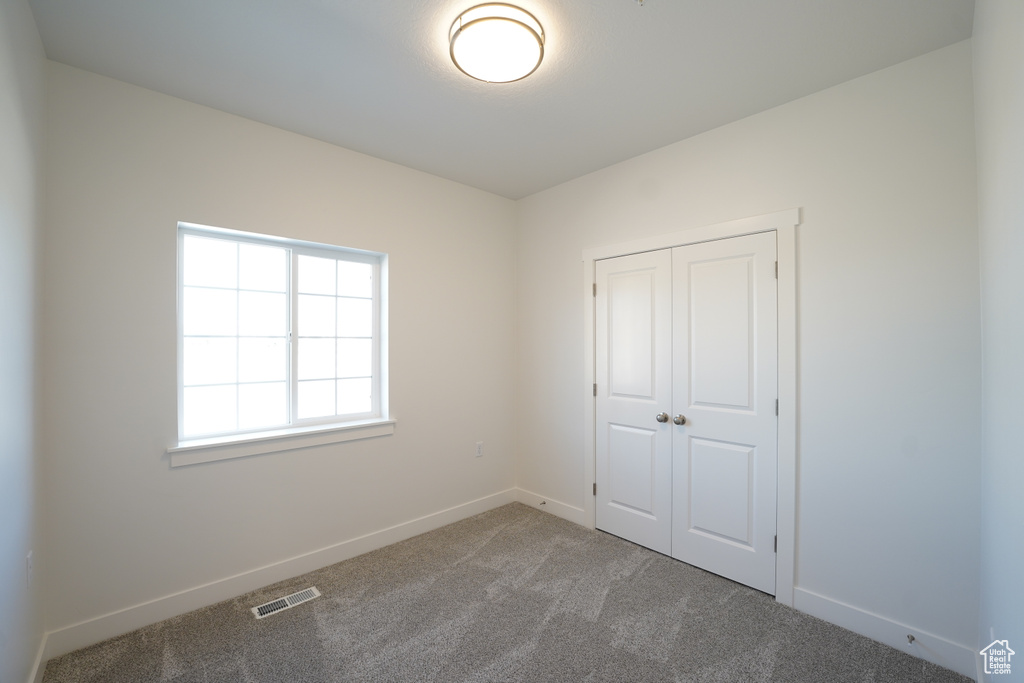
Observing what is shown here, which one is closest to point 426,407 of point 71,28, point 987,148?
point 71,28

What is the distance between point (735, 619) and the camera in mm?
2295

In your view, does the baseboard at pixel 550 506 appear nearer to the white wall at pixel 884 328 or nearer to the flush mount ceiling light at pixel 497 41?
the white wall at pixel 884 328

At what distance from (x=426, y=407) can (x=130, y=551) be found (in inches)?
71.9

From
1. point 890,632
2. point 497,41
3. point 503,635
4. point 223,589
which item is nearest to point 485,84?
point 497,41

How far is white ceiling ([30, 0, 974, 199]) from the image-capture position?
1791 mm

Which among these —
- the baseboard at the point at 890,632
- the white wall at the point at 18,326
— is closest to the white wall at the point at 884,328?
the baseboard at the point at 890,632

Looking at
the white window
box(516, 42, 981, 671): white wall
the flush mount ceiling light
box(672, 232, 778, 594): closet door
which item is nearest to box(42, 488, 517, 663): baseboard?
the white window

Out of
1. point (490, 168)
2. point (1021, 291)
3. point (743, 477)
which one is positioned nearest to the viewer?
point (1021, 291)

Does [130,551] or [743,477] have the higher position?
[743,477]

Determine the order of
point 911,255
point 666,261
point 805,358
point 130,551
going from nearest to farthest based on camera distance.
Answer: point 911,255, point 130,551, point 805,358, point 666,261

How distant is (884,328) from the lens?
2.14 meters

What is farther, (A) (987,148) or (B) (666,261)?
(B) (666,261)

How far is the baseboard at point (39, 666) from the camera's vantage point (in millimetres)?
1821

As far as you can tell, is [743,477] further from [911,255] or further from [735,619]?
[911,255]
